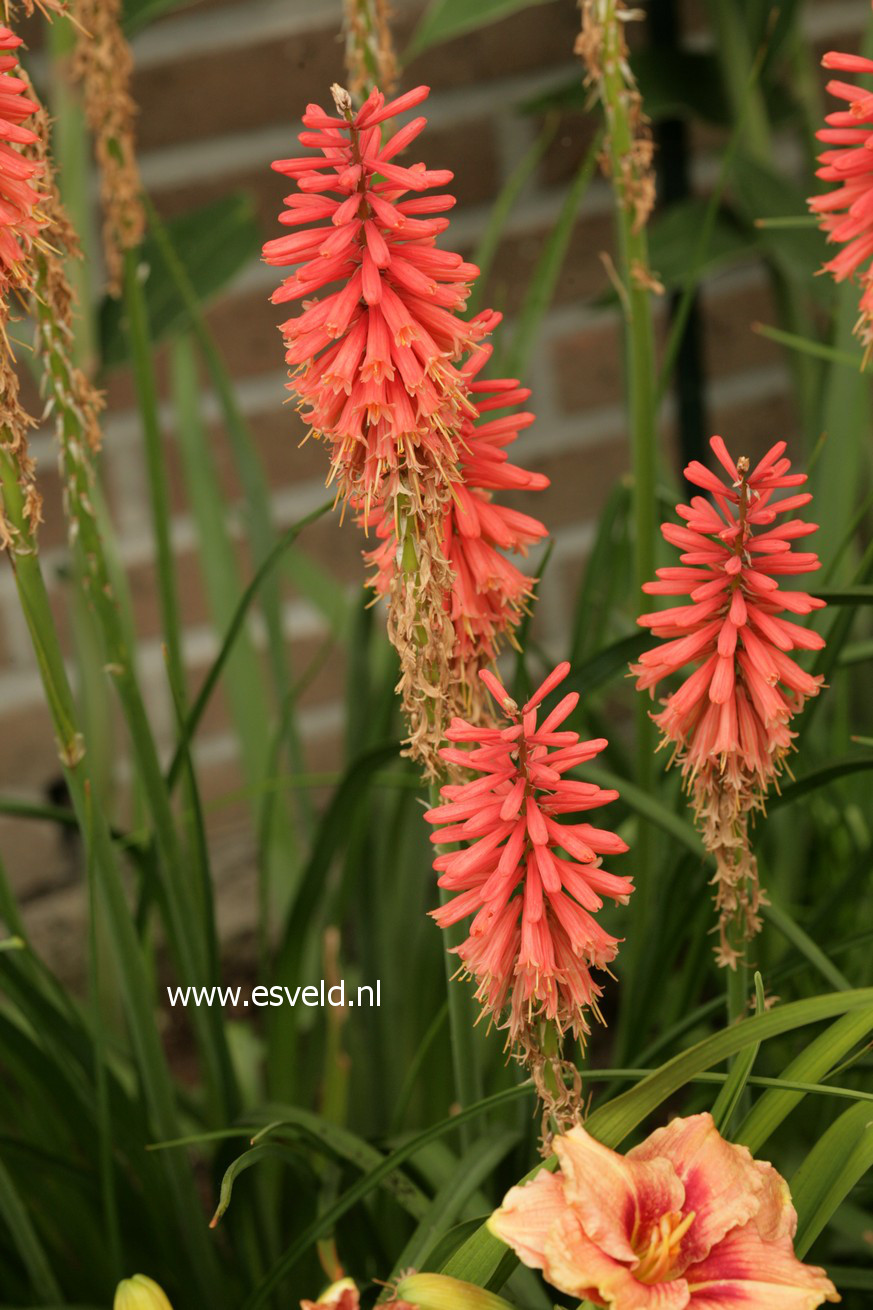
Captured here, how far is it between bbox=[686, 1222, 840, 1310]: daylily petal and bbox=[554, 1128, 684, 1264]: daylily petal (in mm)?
16

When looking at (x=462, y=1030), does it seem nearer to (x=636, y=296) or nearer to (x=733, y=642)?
(x=733, y=642)

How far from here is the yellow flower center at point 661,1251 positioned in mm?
337

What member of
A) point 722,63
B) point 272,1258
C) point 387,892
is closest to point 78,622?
point 387,892

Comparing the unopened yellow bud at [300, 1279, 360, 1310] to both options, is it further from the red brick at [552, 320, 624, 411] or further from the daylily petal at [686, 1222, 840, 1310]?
the red brick at [552, 320, 624, 411]

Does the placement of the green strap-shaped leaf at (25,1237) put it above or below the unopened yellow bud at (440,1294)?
below

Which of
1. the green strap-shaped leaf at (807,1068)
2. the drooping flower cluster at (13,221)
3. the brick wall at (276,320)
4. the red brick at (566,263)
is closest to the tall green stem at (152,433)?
the drooping flower cluster at (13,221)

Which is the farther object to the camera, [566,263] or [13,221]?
[566,263]

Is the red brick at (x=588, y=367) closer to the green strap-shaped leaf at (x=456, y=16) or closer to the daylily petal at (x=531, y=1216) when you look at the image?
the green strap-shaped leaf at (x=456, y=16)

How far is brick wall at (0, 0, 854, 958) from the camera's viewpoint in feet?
3.67

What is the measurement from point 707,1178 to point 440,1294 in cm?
8

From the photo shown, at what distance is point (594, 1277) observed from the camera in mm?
319

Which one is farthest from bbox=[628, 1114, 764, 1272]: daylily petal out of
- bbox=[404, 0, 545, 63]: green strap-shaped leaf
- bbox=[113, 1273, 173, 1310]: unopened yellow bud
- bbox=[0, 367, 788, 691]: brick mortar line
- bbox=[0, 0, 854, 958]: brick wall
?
bbox=[0, 367, 788, 691]: brick mortar line

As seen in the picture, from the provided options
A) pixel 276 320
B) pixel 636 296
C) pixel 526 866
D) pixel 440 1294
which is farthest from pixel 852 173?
pixel 276 320

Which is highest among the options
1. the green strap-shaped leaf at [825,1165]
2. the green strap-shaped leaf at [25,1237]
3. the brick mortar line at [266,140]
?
the brick mortar line at [266,140]
